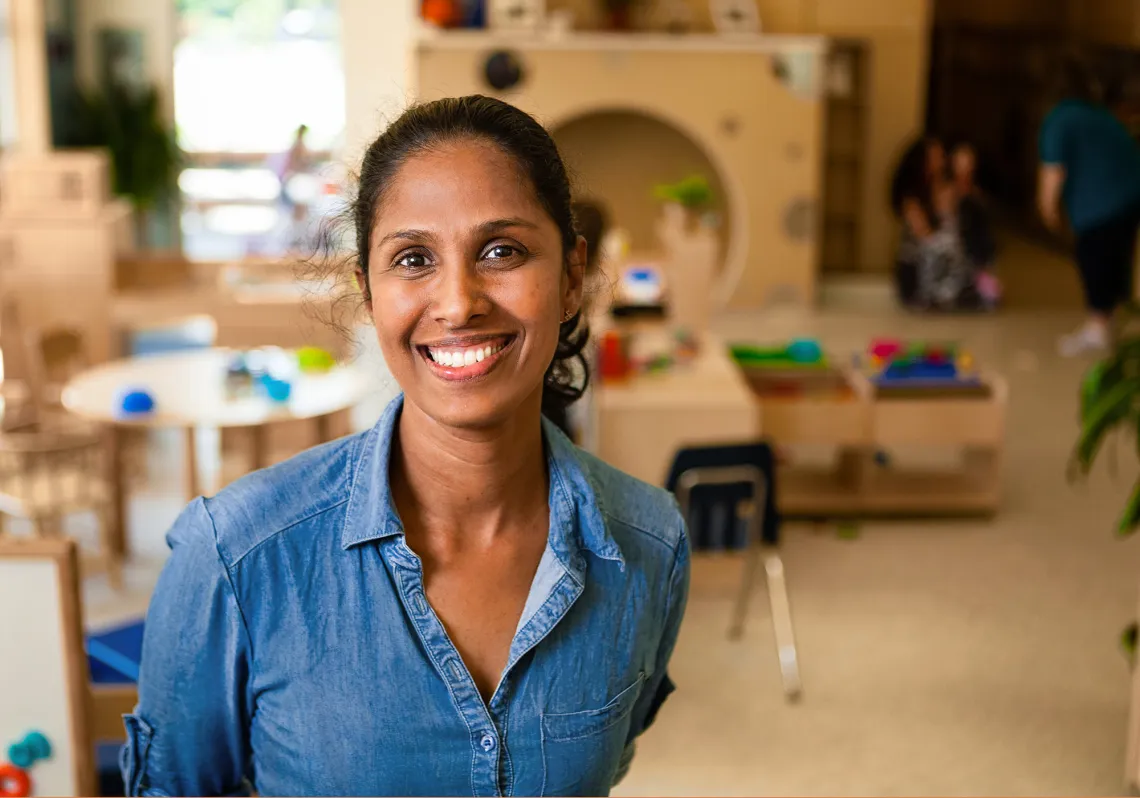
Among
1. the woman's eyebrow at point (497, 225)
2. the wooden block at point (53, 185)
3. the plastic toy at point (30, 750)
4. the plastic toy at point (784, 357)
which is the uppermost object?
the woman's eyebrow at point (497, 225)

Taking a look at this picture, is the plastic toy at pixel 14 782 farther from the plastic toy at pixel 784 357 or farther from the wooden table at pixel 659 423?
the plastic toy at pixel 784 357

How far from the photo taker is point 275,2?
10266mm

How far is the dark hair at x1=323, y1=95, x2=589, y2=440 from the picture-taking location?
4.89 ft

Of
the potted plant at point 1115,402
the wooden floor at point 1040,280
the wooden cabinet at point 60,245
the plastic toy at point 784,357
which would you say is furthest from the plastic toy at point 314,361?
the wooden floor at point 1040,280

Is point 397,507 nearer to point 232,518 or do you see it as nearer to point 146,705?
point 232,518

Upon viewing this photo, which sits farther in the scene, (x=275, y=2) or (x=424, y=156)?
(x=275, y=2)

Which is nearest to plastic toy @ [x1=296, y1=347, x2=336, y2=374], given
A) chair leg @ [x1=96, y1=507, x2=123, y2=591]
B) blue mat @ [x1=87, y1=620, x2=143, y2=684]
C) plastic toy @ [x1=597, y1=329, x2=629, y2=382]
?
chair leg @ [x1=96, y1=507, x2=123, y2=591]

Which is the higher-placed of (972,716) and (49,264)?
(49,264)

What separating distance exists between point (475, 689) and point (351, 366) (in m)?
3.99

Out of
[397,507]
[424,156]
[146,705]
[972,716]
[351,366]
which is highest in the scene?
[424,156]

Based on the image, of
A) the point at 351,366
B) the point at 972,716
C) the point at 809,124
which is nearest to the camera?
the point at 972,716

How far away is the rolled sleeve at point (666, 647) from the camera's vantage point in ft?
5.71

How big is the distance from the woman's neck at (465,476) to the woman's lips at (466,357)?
94 millimetres

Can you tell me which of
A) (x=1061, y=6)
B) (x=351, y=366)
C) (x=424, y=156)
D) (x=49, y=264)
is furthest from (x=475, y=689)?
(x=1061, y=6)
